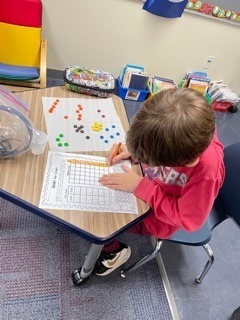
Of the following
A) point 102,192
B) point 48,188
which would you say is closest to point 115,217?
point 102,192

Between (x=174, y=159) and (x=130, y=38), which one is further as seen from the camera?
(x=130, y=38)

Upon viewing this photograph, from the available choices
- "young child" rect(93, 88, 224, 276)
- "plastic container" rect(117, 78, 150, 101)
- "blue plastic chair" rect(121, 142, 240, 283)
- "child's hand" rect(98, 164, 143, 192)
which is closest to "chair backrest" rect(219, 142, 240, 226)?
"blue plastic chair" rect(121, 142, 240, 283)

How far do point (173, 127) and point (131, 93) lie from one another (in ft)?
5.86

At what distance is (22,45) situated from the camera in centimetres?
173

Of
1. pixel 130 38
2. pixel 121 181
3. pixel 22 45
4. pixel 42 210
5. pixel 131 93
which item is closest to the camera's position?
pixel 42 210

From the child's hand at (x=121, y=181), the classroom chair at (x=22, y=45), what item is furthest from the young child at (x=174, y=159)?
the classroom chair at (x=22, y=45)

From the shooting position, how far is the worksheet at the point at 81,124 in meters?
0.84

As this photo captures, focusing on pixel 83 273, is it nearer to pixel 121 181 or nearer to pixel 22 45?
pixel 121 181

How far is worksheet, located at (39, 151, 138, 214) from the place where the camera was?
0.66 meters

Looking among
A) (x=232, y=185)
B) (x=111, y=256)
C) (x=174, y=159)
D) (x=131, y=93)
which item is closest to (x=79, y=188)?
(x=174, y=159)

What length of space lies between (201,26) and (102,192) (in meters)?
1.99

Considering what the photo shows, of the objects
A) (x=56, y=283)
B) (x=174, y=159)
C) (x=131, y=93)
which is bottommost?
(x=56, y=283)

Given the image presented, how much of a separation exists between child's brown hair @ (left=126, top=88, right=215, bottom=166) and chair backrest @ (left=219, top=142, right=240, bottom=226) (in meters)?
0.43

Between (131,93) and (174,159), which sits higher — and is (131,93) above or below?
below
